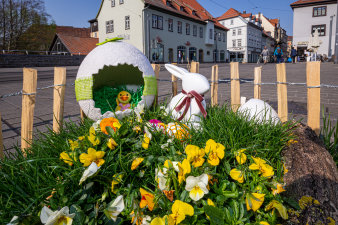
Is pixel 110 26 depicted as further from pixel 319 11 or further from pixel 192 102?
pixel 192 102

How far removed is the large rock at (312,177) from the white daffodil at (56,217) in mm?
1214

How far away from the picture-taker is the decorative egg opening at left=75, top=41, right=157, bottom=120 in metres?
2.13

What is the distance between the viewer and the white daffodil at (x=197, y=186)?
1.24 metres

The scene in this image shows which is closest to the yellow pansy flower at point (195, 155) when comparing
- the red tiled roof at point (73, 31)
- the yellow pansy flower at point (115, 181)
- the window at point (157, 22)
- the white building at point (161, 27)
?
the yellow pansy flower at point (115, 181)

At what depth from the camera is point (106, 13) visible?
111ft

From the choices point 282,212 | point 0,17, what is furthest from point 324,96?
point 0,17

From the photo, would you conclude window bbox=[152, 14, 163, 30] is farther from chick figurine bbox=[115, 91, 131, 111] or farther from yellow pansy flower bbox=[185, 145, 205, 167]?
yellow pansy flower bbox=[185, 145, 205, 167]

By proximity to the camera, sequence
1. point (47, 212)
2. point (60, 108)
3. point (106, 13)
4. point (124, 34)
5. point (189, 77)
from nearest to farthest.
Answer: point (47, 212), point (189, 77), point (60, 108), point (124, 34), point (106, 13)

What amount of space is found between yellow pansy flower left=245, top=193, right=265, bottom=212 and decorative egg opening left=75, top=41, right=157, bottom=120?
1105mm

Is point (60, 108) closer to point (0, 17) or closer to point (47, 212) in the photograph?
point (47, 212)

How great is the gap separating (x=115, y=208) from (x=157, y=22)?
32433mm

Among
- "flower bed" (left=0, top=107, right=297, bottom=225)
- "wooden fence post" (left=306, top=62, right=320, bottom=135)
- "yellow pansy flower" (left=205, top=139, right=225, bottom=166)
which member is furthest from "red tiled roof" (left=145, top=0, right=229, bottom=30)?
"yellow pansy flower" (left=205, top=139, right=225, bottom=166)

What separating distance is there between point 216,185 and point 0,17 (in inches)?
1606

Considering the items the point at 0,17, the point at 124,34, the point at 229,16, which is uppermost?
the point at 229,16
